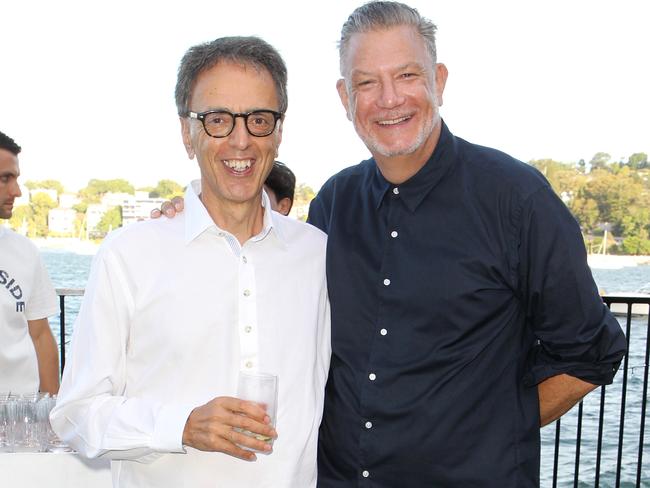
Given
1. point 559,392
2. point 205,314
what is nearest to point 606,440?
point 559,392

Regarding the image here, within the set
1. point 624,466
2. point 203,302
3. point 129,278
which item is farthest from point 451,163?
point 624,466

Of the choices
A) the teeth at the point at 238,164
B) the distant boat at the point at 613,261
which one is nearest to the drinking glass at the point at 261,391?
the teeth at the point at 238,164

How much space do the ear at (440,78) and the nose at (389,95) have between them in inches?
7.5

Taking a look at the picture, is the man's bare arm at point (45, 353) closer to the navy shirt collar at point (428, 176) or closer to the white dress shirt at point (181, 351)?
the white dress shirt at point (181, 351)

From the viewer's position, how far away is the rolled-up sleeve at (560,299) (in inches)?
76.9

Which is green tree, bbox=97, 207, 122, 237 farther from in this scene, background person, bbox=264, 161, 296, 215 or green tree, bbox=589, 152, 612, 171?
background person, bbox=264, 161, 296, 215

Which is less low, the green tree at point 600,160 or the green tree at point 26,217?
the green tree at point 600,160

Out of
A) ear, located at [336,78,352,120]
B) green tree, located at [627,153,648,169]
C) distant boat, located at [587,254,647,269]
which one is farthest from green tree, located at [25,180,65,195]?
ear, located at [336,78,352,120]

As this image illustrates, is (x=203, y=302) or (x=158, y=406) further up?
(x=203, y=302)

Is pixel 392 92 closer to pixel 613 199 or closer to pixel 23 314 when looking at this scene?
pixel 23 314

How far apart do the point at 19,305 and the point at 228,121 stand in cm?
239

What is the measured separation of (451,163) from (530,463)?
887 mm

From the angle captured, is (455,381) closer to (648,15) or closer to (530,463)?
(530,463)

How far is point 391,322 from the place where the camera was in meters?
2.03
